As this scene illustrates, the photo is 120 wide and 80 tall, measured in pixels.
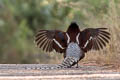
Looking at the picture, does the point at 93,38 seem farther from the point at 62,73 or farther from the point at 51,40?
the point at 62,73

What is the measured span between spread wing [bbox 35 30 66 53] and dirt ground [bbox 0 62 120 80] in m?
0.40

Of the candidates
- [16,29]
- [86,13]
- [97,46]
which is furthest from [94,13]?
[16,29]

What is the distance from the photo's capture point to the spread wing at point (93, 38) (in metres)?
10.3

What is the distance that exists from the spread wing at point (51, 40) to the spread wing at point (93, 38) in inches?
12.4

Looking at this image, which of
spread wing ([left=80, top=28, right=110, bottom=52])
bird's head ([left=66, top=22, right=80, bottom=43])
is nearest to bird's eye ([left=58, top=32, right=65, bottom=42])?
bird's head ([left=66, top=22, right=80, bottom=43])

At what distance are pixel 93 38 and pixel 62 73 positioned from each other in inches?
52.8

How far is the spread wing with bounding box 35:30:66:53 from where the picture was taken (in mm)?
10258

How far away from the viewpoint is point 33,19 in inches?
848

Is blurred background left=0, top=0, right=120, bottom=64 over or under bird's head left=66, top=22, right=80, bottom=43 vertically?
over

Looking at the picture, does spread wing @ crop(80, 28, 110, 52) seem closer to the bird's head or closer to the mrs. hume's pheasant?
the mrs. hume's pheasant

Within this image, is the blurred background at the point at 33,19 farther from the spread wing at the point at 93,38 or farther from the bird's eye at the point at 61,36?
the bird's eye at the point at 61,36

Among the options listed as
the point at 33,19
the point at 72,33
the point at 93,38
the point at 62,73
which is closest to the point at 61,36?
the point at 72,33

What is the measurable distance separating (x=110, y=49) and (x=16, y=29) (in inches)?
389

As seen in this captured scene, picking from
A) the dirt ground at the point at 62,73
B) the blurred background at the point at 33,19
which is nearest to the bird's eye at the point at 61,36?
the dirt ground at the point at 62,73
